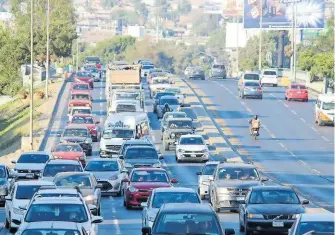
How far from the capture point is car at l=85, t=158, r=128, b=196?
42250 mm

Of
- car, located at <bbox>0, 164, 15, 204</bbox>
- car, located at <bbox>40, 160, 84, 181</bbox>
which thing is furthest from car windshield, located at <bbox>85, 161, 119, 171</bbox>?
car, located at <bbox>0, 164, 15, 204</bbox>

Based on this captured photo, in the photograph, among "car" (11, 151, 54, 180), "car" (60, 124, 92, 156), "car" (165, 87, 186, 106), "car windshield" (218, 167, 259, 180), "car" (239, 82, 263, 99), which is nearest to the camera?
"car windshield" (218, 167, 259, 180)

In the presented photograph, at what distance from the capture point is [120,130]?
6109 centimetres

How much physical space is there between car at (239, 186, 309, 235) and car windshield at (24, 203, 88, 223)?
18.7 feet

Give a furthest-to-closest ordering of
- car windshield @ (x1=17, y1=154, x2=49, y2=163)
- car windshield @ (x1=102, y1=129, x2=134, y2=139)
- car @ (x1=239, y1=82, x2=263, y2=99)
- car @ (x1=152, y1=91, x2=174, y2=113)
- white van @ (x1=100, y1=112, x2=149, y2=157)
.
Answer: car @ (x1=239, y1=82, x2=263, y2=99) < car @ (x1=152, y1=91, x2=174, y2=113) < car windshield @ (x1=102, y1=129, x2=134, y2=139) < white van @ (x1=100, y1=112, x2=149, y2=157) < car windshield @ (x1=17, y1=154, x2=49, y2=163)

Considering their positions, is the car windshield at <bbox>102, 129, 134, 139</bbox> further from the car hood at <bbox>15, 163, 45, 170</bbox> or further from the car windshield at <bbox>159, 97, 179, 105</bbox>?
the car windshield at <bbox>159, 97, 179, 105</bbox>

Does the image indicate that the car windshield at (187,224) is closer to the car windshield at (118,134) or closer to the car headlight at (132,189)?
the car headlight at (132,189)

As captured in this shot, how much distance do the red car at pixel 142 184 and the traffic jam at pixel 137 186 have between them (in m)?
0.03

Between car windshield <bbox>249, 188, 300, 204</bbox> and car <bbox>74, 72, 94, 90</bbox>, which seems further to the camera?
car <bbox>74, 72, 94, 90</bbox>

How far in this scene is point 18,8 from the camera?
138000 millimetres

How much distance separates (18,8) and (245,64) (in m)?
46.1

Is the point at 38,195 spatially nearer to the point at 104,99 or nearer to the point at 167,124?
the point at 167,124

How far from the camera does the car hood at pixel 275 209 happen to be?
29.0 meters

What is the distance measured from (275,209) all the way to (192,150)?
2920cm
